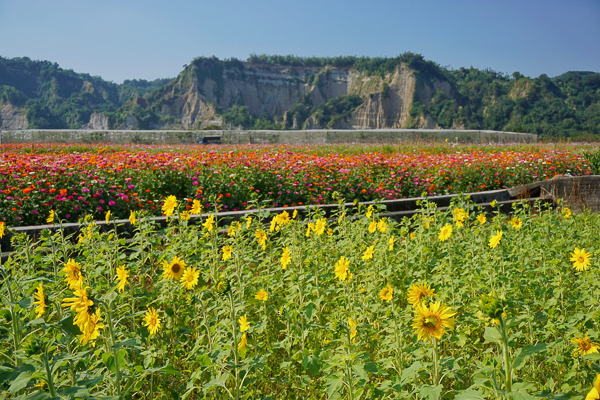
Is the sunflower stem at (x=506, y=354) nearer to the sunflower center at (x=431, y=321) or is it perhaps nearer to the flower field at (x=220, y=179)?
the sunflower center at (x=431, y=321)

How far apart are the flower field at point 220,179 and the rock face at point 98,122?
282 ft

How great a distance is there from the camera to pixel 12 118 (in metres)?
81.2

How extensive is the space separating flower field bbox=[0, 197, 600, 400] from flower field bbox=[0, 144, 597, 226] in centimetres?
168

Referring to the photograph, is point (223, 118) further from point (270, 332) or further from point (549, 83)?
point (270, 332)

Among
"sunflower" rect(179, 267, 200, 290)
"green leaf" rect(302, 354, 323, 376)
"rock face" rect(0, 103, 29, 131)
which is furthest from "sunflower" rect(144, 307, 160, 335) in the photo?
"rock face" rect(0, 103, 29, 131)

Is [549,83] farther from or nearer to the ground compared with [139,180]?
farther from the ground

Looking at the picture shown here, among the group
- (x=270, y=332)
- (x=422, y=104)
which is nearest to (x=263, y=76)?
(x=422, y=104)

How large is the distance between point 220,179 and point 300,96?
312 ft

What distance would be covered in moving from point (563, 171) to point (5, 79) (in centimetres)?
12520

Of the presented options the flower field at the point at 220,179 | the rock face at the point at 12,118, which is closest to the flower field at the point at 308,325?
the flower field at the point at 220,179

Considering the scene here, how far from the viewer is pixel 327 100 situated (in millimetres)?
96750

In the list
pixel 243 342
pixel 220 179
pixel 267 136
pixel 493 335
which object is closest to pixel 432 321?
pixel 493 335

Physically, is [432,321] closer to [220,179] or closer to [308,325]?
[308,325]

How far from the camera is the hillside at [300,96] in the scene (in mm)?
69750
